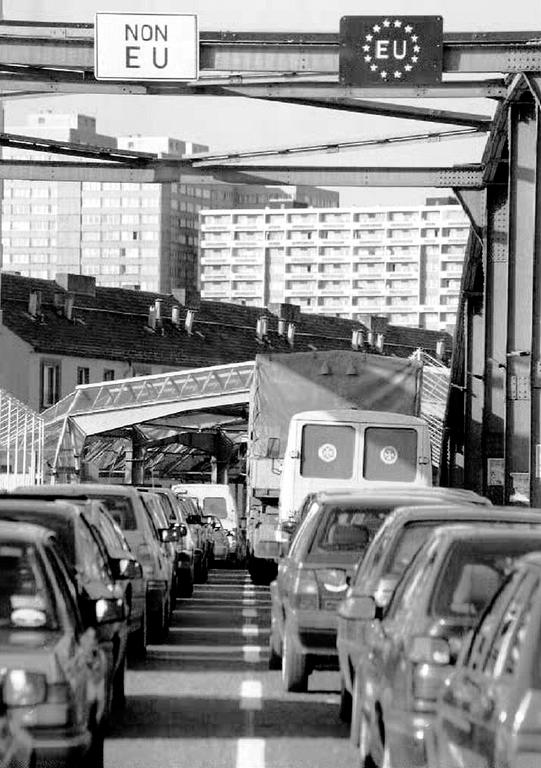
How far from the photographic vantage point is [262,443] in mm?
35625

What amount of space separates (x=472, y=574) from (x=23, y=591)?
2.14 metres

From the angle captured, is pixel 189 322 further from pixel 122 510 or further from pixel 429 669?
pixel 429 669

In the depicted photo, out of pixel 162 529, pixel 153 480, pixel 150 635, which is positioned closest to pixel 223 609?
pixel 162 529

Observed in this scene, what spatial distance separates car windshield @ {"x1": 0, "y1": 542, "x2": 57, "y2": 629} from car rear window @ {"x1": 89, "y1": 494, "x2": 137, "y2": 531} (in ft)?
36.5

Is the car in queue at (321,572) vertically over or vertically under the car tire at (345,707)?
over

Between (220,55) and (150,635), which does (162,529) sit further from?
(220,55)

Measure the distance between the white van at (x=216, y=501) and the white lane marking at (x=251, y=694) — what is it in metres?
35.5

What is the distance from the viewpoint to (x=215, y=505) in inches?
2122

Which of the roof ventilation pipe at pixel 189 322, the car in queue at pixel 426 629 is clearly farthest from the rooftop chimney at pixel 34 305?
the car in queue at pixel 426 629

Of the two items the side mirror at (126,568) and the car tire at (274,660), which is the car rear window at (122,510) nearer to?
the car tire at (274,660)

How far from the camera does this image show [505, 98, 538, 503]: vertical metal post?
97.7 ft

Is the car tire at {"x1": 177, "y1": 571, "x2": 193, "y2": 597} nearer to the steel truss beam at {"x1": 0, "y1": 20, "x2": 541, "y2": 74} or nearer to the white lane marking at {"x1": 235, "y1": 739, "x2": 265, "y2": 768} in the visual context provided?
the steel truss beam at {"x1": 0, "y1": 20, "x2": 541, "y2": 74}

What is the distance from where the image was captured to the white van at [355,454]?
3048cm

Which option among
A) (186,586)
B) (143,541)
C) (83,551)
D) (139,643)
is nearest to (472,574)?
(83,551)
